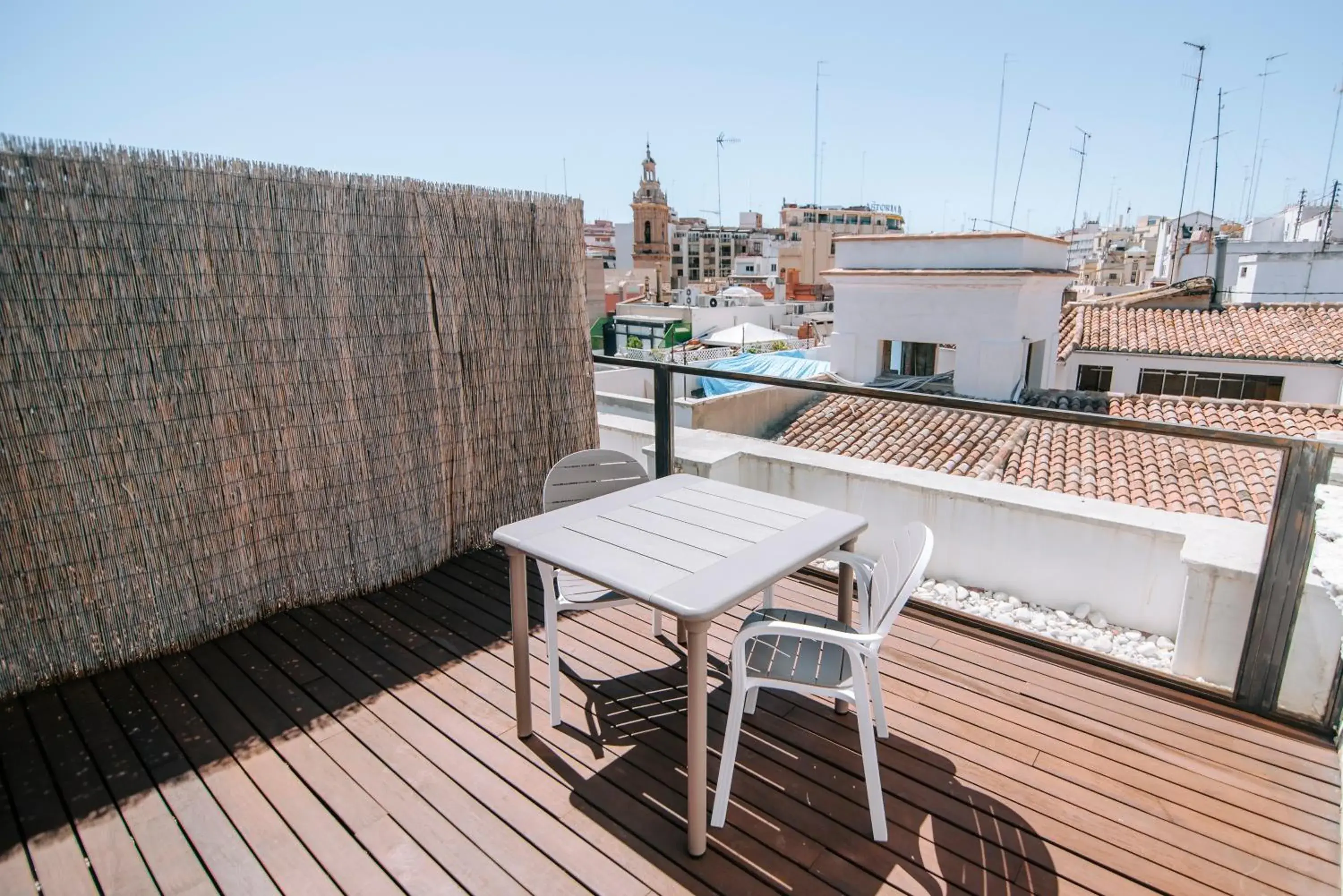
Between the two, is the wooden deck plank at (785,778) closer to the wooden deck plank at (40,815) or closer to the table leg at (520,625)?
the table leg at (520,625)

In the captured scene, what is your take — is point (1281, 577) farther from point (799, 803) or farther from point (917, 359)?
point (917, 359)

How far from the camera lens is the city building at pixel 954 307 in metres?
12.8

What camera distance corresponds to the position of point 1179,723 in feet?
7.83

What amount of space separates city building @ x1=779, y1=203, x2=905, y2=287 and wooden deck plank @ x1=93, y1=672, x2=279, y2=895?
31.8 metres

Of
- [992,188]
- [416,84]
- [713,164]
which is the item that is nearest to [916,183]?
[713,164]

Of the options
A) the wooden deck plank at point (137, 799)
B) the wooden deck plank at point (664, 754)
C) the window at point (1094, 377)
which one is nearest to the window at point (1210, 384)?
the window at point (1094, 377)

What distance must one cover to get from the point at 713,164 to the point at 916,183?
14839mm

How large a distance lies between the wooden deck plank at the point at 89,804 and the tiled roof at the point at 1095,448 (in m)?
5.44

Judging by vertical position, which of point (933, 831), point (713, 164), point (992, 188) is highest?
point (713, 164)

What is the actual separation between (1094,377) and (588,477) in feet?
57.0

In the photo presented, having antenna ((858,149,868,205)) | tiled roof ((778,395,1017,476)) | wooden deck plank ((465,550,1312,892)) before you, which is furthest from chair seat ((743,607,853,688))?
antenna ((858,149,868,205))

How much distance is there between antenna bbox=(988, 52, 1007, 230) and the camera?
54.1 feet

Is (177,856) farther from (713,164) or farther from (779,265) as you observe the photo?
(779,265)

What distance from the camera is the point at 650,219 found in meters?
57.9
